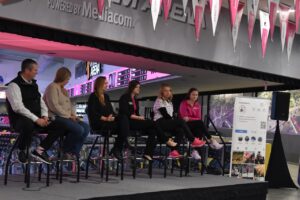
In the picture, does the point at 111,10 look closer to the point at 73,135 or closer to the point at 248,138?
the point at 73,135

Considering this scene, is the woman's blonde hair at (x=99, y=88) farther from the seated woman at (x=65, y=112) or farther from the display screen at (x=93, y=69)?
the display screen at (x=93, y=69)

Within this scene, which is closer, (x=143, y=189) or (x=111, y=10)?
(x=143, y=189)

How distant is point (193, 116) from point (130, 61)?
→ 277cm

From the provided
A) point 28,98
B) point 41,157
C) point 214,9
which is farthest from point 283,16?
point 41,157

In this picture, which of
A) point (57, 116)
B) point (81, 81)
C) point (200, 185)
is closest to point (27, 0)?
point (57, 116)

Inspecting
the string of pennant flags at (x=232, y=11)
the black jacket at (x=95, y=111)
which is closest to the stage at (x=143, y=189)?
the black jacket at (x=95, y=111)

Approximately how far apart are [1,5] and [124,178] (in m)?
2.46

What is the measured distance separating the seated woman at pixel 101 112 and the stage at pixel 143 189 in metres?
0.49

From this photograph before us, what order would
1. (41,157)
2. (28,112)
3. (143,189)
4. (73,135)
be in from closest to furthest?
(28,112) → (41,157) → (73,135) → (143,189)

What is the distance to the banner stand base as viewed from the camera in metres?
8.33

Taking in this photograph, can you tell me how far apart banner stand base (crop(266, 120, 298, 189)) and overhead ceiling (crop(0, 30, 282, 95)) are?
162 cm

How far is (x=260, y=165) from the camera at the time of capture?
733 centimetres

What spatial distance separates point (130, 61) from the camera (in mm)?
8414

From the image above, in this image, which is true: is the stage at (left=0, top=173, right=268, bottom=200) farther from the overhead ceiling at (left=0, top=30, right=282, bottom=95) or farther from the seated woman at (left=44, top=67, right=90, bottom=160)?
the overhead ceiling at (left=0, top=30, right=282, bottom=95)
